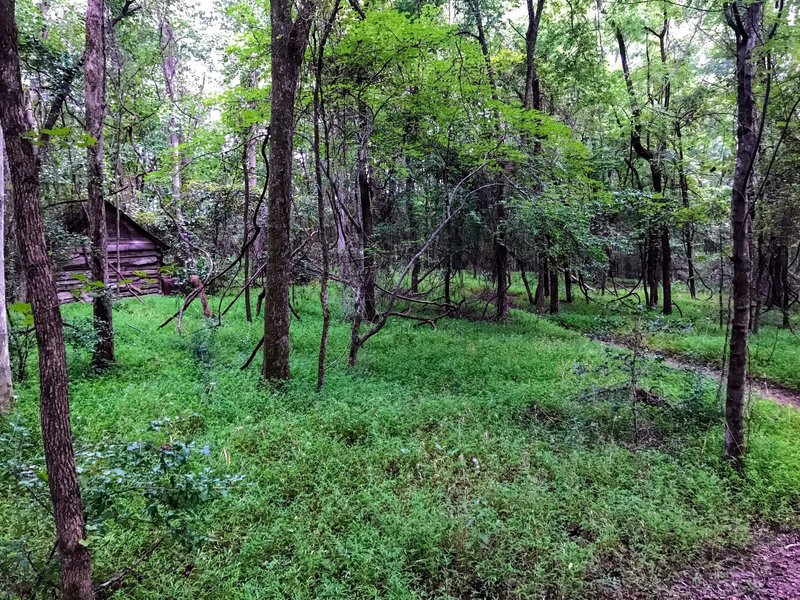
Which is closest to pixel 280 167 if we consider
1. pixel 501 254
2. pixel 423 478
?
pixel 423 478

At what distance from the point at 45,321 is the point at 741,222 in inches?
256

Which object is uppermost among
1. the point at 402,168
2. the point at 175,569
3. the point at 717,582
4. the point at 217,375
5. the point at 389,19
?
the point at 389,19

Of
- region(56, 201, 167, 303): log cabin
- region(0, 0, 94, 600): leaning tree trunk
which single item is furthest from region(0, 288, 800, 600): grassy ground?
region(56, 201, 167, 303): log cabin

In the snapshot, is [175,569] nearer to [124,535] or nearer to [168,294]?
[124,535]

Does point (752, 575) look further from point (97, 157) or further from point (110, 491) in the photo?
point (97, 157)

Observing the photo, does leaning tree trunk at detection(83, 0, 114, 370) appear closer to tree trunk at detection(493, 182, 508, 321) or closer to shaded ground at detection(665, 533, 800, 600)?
shaded ground at detection(665, 533, 800, 600)

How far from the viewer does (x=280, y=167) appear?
6496 millimetres

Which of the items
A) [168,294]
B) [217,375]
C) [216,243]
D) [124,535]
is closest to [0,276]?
[217,375]

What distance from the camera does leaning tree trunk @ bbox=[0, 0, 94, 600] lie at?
73.5 inches

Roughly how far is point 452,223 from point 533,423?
7.32m

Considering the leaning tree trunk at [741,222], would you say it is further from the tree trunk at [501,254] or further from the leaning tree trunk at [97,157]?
the leaning tree trunk at [97,157]

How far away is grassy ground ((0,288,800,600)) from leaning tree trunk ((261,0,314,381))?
728mm

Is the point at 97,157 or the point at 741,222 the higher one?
the point at 97,157

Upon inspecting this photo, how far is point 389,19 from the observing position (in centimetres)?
700
